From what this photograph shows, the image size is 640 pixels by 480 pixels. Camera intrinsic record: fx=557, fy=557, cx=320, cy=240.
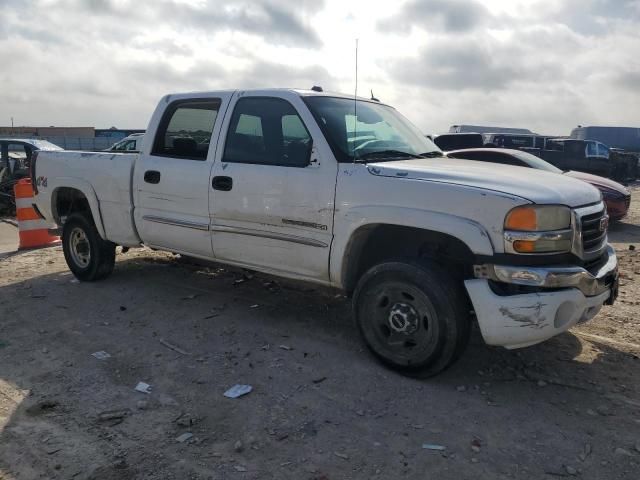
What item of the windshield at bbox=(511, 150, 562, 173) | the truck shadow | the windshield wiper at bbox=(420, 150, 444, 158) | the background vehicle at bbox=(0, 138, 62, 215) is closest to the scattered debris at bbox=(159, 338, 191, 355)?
the truck shadow

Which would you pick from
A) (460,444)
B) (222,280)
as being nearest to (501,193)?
(460,444)

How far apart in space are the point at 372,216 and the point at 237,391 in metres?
1.48

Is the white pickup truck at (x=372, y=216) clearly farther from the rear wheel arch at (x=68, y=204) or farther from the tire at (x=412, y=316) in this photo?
the rear wheel arch at (x=68, y=204)

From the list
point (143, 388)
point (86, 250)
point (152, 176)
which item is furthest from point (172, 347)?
point (86, 250)

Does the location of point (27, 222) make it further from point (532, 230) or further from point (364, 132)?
point (532, 230)

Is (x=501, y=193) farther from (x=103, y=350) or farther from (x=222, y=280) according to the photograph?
→ (x=222, y=280)

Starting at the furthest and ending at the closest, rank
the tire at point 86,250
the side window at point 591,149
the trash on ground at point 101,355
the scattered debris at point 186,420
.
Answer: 1. the side window at point 591,149
2. the tire at point 86,250
3. the trash on ground at point 101,355
4. the scattered debris at point 186,420

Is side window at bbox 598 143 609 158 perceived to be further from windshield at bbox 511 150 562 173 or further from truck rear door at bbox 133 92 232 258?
truck rear door at bbox 133 92 232 258

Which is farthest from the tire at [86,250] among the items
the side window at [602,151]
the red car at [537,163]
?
the side window at [602,151]

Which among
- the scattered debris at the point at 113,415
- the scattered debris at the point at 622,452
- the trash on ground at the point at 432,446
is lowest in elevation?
the scattered debris at the point at 113,415

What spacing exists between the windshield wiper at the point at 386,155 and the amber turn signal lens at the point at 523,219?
4.01 feet

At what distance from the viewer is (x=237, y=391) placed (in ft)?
12.1

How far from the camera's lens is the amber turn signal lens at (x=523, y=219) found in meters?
3.33

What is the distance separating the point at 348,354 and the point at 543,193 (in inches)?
72.1
